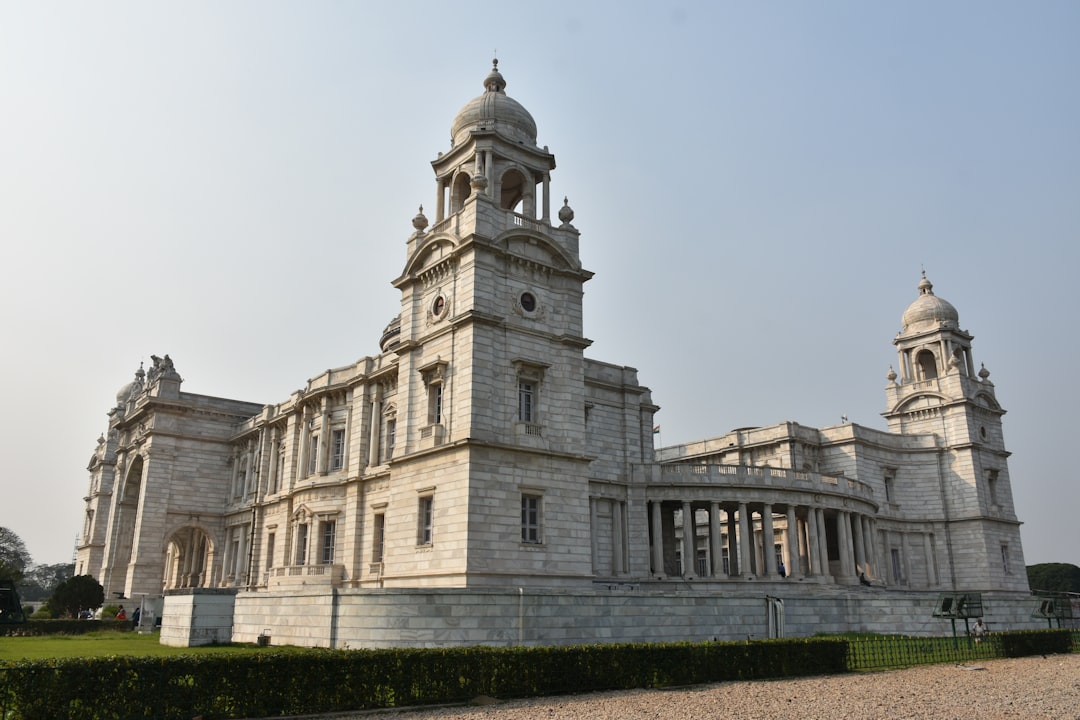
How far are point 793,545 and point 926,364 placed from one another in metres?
26.9

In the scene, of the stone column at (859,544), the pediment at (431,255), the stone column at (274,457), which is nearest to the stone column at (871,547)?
the stone column at (859,544)

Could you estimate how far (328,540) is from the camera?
4372cm

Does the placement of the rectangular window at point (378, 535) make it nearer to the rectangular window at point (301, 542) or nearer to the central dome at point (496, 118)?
the rectangular window at point (301, 542)

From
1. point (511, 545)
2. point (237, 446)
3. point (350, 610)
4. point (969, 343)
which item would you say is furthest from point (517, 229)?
point (969, 343)

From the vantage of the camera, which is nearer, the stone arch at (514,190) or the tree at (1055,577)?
the stone arch at (514,190)

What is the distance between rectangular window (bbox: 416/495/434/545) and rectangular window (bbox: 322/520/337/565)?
46.6ft

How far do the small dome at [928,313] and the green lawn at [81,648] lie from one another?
169 feet

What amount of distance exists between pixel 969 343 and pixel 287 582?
48.9m

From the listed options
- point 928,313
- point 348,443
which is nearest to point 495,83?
point 348,443

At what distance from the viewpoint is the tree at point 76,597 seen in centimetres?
4709

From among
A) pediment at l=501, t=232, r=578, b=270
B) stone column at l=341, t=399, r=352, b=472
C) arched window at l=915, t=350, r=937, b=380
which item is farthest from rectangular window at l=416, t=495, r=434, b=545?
arched window at l=915, t=350, r=937, b=380

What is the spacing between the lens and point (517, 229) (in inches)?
1282

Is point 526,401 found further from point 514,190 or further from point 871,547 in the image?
point 871,547

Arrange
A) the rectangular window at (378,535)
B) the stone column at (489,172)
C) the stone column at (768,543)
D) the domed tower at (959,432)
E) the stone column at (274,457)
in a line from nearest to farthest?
the stone column at (489,172), the rectangular window at (378,535), the stone column at (768,543), the stone column at (274,457), the domed tower at (959,432)
